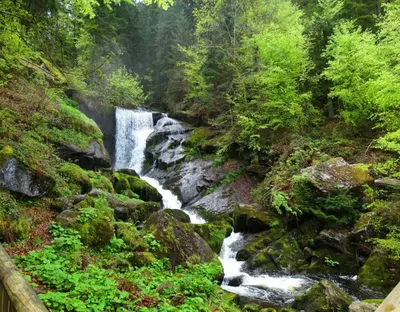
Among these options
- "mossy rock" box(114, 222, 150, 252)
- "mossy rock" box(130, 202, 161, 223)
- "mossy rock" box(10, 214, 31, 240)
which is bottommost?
"mossy rock" box(130, 202, 161, 223)

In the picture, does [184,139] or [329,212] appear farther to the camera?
[184,139]

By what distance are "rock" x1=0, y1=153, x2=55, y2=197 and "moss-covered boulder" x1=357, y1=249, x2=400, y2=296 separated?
31.6 ft

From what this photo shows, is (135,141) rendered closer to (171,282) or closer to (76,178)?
(76,178)

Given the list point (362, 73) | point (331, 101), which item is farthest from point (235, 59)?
point (362, 73)

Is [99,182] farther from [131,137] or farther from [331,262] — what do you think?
[131,137]

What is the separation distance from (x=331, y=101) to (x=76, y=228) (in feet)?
50.7

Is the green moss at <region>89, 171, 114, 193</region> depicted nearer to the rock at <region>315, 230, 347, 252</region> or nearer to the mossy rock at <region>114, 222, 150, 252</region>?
Answer: the mossy rock at <region>114, 222, 150, 252</region>

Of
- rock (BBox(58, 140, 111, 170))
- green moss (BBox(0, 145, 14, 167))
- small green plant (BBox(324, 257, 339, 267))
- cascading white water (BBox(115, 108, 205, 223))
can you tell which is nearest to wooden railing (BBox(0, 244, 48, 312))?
green moss (BBox(0, 145, 14, 167))

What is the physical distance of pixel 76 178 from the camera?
9.59 m

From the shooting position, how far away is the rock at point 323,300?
750 cm

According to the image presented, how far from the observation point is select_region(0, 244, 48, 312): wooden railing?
7.70 feet

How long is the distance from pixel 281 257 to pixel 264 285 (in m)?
1.63

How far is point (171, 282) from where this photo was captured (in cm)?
567

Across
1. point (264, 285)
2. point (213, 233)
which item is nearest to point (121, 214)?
→ point (213, 233)
